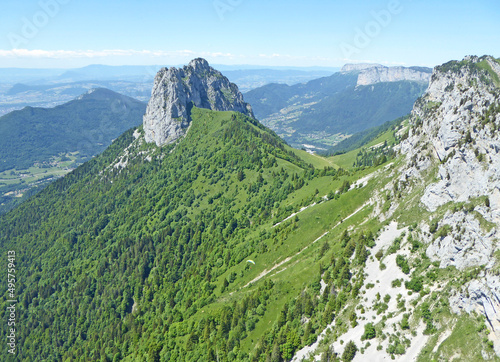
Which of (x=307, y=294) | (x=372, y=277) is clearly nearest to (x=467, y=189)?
(x=372, y=277)

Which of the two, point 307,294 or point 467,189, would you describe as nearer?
point 467,189

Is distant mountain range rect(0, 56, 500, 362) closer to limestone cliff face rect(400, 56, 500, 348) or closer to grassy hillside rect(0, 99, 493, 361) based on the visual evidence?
limestone cliff face rect(400, 56, 500, 348)

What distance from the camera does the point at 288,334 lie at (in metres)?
87.3

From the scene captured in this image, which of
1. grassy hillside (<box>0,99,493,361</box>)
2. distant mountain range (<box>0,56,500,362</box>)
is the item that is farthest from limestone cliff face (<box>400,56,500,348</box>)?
grassy hillside (<box>0,99,493,361</box>)

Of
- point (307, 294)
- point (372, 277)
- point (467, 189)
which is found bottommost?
point (307, 294)

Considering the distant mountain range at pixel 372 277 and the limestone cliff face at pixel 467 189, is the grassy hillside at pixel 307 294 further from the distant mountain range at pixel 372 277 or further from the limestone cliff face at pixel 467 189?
the limestone cliff face at pixel 467 189

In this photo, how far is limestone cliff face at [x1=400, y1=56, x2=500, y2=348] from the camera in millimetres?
62897

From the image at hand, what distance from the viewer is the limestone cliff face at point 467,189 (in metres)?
62.9

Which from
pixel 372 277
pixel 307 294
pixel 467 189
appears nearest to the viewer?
pixel 467 189

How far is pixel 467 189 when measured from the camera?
86.6 meters

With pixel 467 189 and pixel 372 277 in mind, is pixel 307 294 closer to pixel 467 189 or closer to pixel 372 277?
pixel 372 277

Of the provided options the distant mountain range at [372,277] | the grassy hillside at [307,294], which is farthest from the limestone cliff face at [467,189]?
the grassy hillside at [307,294]

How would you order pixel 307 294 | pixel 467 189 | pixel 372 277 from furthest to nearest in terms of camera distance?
1. pixel 307 294
2. pixel 372 277
3. pixel 467 189

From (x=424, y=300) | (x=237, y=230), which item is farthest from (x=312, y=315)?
(x=237, y=230)
